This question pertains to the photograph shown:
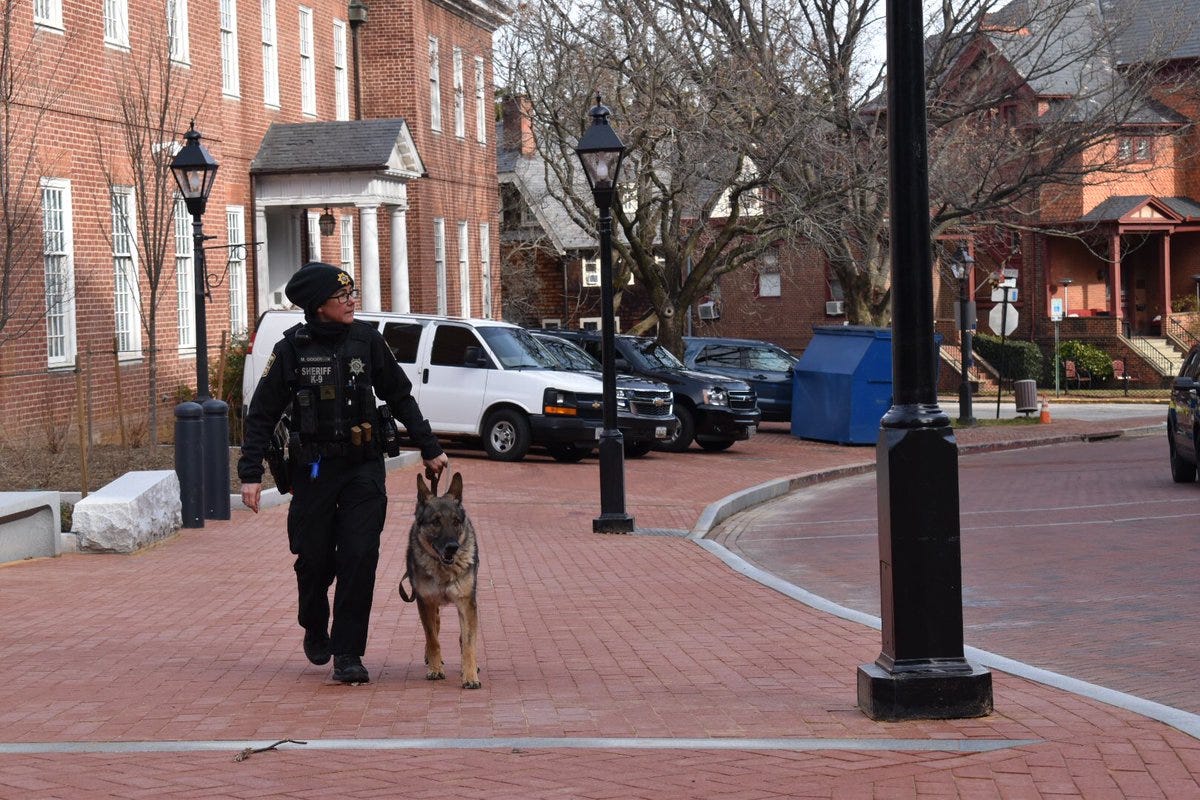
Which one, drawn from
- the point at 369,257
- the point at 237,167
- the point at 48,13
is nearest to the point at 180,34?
the point at 237,167

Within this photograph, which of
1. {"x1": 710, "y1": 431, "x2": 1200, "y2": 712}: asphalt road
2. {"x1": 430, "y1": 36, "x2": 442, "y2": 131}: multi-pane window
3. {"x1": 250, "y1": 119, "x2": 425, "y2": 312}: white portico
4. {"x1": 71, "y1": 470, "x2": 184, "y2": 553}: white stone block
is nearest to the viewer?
{"x1": 710, "y1": 431, "x2": 1200, "y2": 712}: asphalt road

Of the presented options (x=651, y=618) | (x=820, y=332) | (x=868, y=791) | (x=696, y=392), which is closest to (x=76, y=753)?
(x=868, y=791)

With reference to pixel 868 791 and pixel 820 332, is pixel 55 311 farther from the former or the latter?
pixel 868 791

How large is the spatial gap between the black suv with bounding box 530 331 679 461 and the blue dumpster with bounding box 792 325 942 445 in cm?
461

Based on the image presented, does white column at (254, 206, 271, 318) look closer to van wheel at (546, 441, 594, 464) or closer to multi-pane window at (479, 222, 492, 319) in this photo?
van wheel at (546, 441, 594, 464)

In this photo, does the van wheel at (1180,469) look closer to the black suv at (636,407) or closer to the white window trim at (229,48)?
the black suv at (636,407)

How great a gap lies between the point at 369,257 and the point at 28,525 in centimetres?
1760

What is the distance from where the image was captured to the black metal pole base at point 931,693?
21.9 ft

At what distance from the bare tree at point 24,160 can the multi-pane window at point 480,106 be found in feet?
62.8

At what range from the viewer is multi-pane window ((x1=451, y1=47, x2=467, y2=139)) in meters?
38.6

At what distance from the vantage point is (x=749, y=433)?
26641 mm

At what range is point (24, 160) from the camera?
69.5ft

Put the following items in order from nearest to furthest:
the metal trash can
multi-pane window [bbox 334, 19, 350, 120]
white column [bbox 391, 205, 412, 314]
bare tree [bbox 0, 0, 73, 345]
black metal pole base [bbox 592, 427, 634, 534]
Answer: black metal pole base [bbox 592, 427, 634, 534] → bare tree [bbox 0, 0, 73, 345] → white column [bbox 391, 205, 412, 314] → multi-pane window [bbox 334, 19, 350, 120] → the metal trash can

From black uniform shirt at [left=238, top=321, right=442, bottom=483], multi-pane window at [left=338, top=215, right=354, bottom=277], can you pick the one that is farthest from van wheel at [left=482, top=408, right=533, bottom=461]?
black uniform shirt at [left=238, top=321, right=442, bottom=483]
